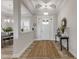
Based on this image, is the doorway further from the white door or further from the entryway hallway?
the entryway hallway

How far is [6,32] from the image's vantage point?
11570 mm

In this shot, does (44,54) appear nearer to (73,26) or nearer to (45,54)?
(45,54)

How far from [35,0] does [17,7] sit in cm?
442

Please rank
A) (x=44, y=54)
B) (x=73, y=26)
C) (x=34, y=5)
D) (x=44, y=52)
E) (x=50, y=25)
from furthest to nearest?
(x=50, y=25)
(x=34, y=5)
(x=44, y=52)
(x=44, y=54)
(x=73, y=26)

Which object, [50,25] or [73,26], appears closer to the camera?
[73,26]

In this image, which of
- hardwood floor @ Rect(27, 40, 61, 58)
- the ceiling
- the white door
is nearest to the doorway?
the white door

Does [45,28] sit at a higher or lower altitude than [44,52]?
higher

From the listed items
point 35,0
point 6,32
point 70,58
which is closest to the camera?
point 70,58

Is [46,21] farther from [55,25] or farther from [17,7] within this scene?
[17,7]

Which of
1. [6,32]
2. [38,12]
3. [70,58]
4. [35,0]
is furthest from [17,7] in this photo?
[38,12]

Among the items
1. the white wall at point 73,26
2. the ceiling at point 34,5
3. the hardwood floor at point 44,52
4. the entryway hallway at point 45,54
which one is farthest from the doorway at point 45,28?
the white wall at point 73,26

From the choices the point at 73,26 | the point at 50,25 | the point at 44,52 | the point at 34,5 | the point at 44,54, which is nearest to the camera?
the point at 73,26

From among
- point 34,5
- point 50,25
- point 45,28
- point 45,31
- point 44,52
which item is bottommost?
point 44,52

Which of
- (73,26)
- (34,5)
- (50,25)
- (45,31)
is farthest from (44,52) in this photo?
(50,25)
